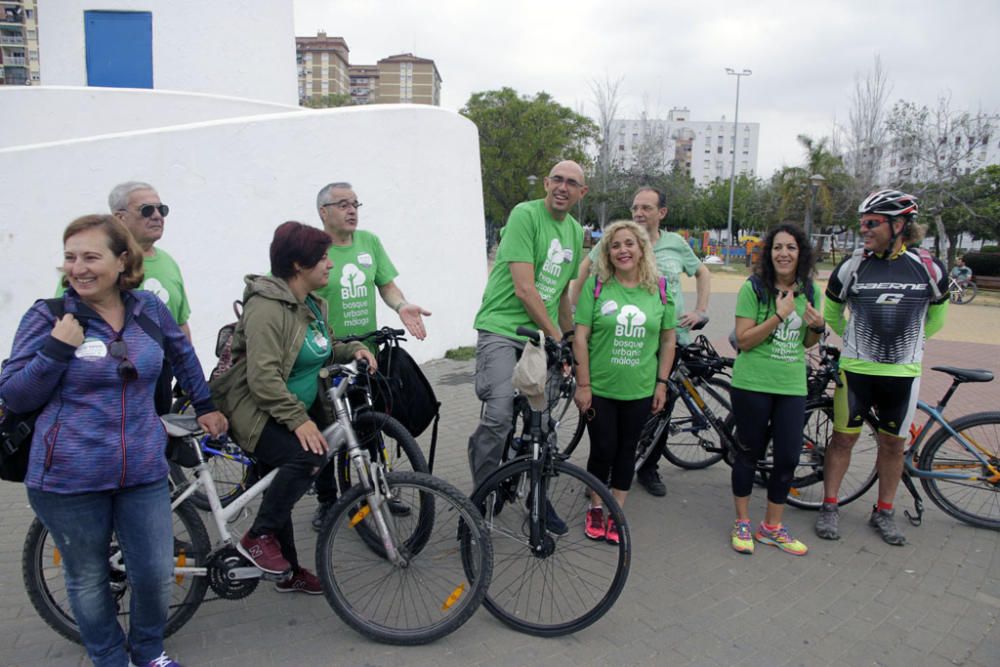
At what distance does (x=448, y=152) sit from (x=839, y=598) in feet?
21.5

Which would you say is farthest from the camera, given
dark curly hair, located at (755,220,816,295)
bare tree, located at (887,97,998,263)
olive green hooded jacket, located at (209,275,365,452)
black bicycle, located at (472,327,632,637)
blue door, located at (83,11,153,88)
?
bare tree, located at (887,97,998,263)

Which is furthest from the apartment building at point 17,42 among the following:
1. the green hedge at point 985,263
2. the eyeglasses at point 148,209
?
the eyeglasses at point 148,209

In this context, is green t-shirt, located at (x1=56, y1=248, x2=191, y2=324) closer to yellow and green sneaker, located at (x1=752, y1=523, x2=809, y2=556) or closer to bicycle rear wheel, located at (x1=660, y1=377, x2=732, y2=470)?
bicycle rear wheel, located at (x1=660, y1=377, x2=732, y2=470)

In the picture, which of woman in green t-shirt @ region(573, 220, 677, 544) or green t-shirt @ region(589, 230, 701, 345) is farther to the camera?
green t-shirt @ region(589, 230, 701, 345)

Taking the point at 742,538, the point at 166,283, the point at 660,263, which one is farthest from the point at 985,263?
the point at 166,283

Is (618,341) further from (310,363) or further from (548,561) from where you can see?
(310,363)

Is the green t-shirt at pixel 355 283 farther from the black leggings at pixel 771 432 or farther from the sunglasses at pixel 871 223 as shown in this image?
the sunglasses at pixel 871 223

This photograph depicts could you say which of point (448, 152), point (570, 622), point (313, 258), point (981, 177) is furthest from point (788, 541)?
point (981, 177)

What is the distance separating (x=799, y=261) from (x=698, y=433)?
1.48m

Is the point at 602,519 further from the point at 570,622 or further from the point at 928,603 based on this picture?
the point at 928,603

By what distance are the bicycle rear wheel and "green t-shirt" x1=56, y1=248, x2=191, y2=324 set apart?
3112mm

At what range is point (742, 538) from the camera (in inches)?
146

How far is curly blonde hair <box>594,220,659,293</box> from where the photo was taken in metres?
3.48

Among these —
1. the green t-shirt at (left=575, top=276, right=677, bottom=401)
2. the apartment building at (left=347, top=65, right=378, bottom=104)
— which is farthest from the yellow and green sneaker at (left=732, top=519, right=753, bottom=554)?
the apartment building at (left=347, top=65, right=378, bottom=104)
